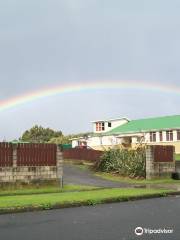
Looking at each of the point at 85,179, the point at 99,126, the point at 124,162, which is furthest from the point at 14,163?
the point at 99,126

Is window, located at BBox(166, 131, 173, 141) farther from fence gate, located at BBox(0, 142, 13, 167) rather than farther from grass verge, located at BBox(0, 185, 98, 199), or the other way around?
fence gate, located at BBox(0, 142, 13, 167)

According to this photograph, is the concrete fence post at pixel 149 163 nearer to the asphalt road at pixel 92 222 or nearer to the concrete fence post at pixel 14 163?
the concrete fence post at pixel 14 163

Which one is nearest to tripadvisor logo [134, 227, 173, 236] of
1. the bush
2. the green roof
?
the bush

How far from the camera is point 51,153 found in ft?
92.5

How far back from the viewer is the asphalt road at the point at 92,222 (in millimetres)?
11516

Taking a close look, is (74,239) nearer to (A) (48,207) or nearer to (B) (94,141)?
(A) (48,207)

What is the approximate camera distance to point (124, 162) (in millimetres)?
37875

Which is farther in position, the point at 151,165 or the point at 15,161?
the point at 151,165

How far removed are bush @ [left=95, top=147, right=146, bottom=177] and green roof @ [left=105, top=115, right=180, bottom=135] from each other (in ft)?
96.5

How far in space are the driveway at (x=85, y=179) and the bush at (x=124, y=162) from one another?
1.39 m

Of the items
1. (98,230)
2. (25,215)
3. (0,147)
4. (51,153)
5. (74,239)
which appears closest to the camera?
(74,239)

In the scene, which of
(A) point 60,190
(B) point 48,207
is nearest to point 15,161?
(A) point 60,190

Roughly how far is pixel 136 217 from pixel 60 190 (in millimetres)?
11460

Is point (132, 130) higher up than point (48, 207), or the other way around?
point (132, 130)
